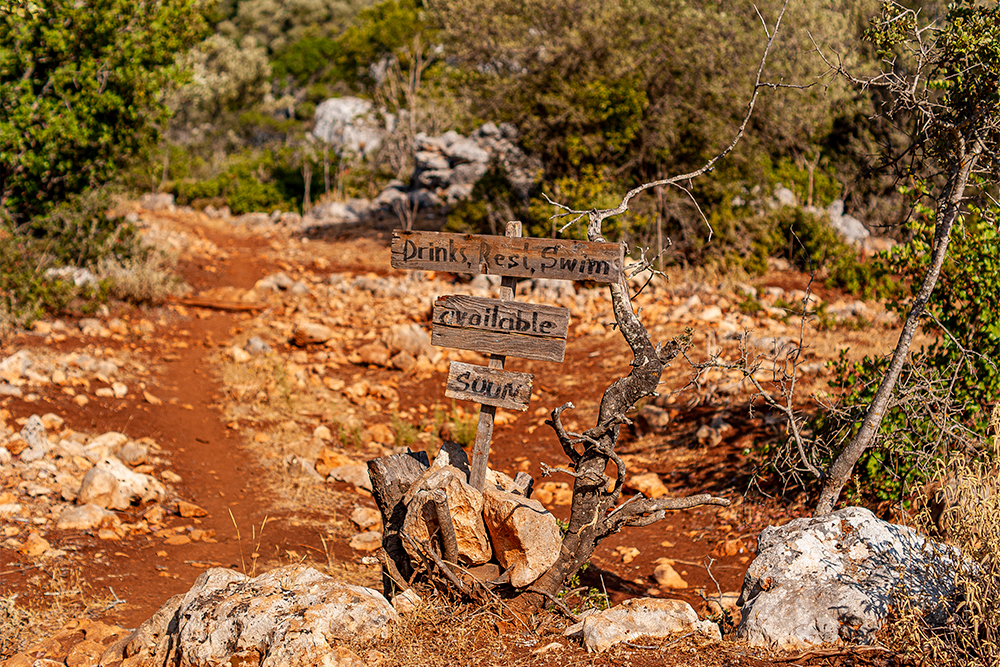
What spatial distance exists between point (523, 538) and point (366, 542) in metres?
1.97

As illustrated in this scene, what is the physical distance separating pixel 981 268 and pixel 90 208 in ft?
32.3

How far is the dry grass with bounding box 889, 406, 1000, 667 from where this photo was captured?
9.18 ft

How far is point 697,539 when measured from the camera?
5270 mm

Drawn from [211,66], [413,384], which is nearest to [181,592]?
[413,384]

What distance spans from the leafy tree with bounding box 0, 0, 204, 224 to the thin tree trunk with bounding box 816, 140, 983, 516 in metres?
9.11

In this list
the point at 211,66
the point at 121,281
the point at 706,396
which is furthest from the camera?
the point at 211,66

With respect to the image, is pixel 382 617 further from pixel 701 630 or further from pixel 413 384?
pixel 413 384

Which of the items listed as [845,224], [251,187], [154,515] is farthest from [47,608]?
[251,187]

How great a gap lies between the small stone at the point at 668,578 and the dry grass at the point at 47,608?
3148 mm

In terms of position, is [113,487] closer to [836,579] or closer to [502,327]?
[502,327]

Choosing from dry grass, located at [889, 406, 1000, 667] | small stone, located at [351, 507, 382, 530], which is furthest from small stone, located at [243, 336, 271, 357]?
dry grass, located at [889, 406, 1000, 667]

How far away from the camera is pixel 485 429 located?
3.99 m

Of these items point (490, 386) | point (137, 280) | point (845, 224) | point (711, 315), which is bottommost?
point (137, 280)

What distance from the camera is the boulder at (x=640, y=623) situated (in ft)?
11.0
